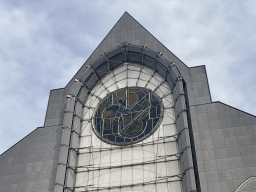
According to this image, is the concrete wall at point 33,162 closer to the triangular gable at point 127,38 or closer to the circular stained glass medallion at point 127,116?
the circular stained glass medallion at point 127,116

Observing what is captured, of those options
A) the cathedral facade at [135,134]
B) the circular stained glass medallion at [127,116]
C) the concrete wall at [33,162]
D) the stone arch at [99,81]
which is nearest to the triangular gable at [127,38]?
the cathedral facade at [135,134]

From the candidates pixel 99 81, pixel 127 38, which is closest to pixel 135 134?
pixel 99 81

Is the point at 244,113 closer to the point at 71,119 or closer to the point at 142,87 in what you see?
the point at 142,87

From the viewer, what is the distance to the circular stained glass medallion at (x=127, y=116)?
25.8 metres

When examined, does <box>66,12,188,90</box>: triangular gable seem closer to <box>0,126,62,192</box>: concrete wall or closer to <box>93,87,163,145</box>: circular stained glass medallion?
<box>93,87,163,145</box>: circular stained glass medallion

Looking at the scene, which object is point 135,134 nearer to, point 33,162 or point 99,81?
point 99,81

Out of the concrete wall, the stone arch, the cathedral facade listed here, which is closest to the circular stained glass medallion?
the cathedral facade

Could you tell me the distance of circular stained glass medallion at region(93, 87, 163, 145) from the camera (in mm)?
25797

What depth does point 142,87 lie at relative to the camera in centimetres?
2828

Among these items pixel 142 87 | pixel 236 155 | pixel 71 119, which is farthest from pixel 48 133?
pixel 236 155

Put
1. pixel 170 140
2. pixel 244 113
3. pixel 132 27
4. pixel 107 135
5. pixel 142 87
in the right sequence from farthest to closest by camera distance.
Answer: pixel 132 27 → pixel 142 87 → pixel 107 135 → pixel 170 140 → pixel 244 113

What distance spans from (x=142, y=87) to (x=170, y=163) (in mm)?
7563

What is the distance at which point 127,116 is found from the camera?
2684cm

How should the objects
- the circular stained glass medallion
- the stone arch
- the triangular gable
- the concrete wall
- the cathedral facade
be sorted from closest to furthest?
the cathedral facade < the stone arch < the concrete wall < the circular stained glass medallion < the triangular gable
